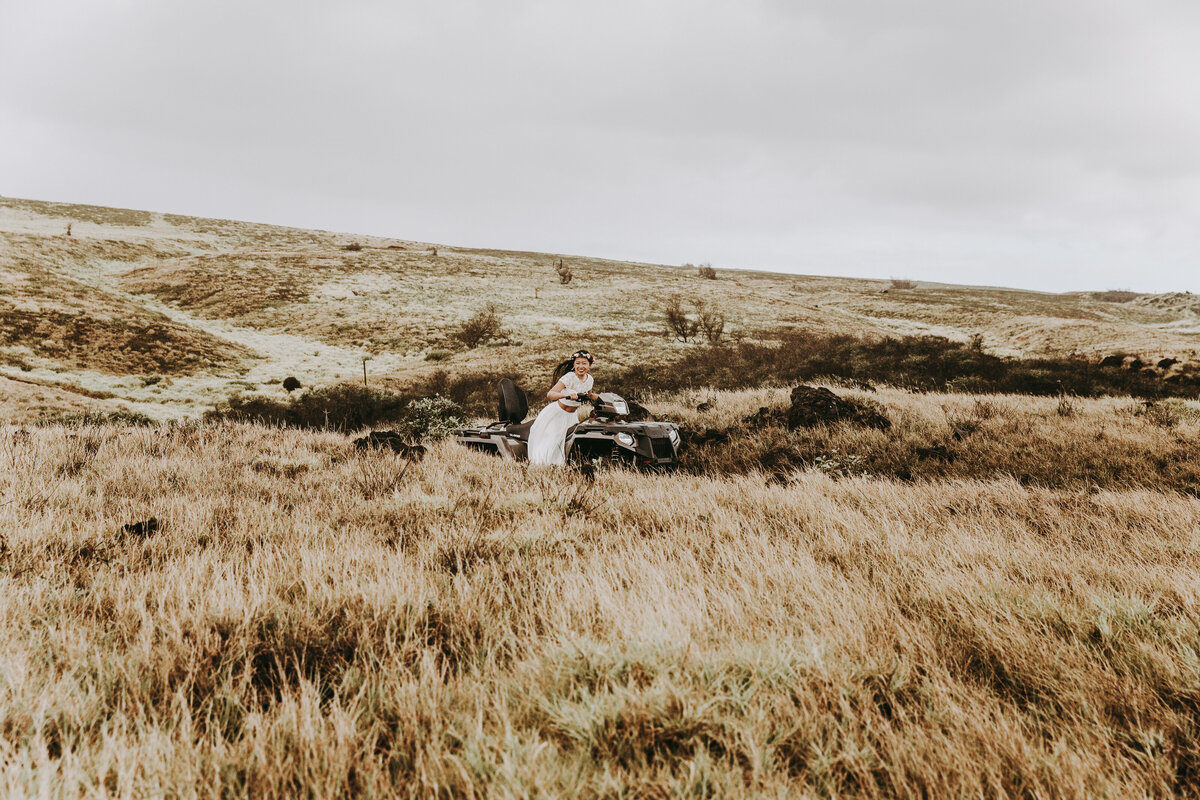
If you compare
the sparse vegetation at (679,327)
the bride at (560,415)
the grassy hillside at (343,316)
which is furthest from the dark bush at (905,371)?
the bride at (560,415)

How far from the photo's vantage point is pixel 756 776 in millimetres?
1662

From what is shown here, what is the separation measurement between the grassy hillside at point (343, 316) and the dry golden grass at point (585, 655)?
17.1 meters

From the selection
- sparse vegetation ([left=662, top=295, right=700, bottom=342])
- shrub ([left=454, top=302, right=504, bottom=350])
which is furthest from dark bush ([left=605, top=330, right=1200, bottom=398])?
shrub ([left=454, top=302, right=504, bottom=350])

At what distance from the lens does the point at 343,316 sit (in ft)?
116

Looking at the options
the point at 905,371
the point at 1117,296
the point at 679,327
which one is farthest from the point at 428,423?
the point at 1117,296

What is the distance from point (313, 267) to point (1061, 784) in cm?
5595

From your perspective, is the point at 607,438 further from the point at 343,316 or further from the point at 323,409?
the point at 343,316

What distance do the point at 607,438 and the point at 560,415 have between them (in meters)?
0.75

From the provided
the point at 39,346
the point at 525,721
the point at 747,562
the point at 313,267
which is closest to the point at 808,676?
the point at 525,721

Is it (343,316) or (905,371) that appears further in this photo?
(343,316)

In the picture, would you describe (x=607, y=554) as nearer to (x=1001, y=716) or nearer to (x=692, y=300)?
(x=1001, y=716)

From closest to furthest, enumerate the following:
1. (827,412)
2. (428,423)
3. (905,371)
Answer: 1. (827,412)
2. (428,423)
3. (905,371)

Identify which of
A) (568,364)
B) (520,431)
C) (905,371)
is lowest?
(520,431)

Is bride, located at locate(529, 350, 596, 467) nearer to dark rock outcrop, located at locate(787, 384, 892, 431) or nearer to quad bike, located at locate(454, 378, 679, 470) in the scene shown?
quad bike, located at locate(454, 378, 679, 470)
